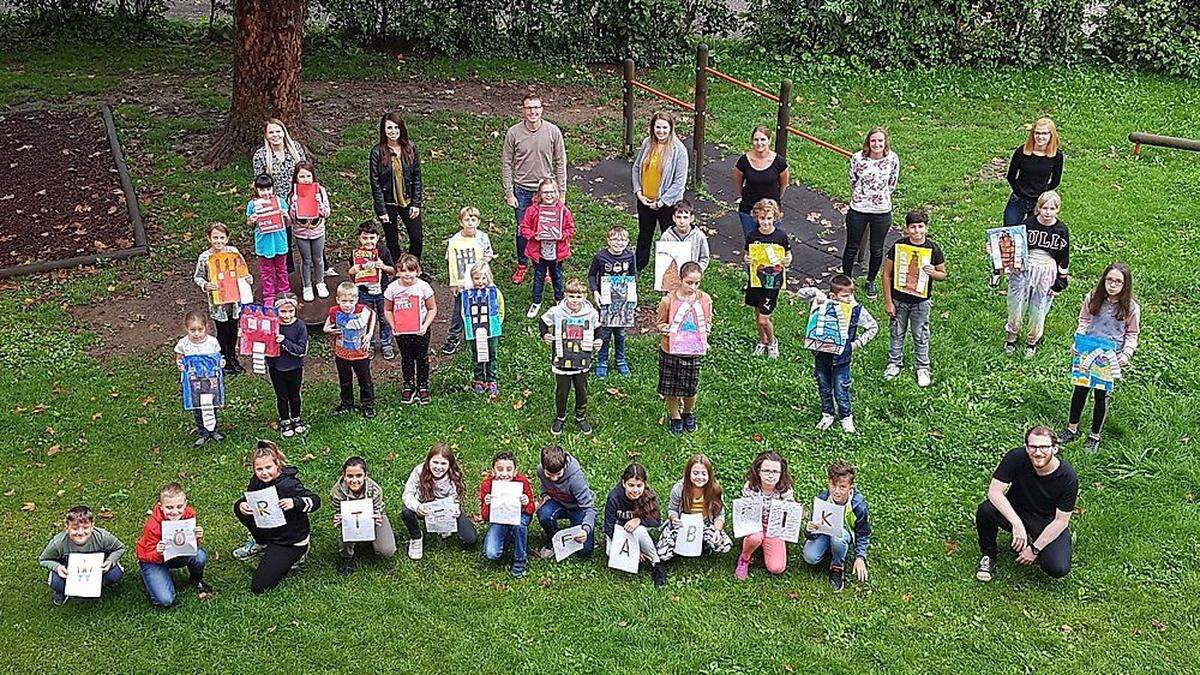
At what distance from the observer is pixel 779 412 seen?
33.8 ft

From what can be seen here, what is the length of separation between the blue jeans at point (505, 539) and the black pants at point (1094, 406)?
4.29 meters

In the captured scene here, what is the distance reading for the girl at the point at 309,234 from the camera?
11461mm

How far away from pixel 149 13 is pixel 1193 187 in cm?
1493

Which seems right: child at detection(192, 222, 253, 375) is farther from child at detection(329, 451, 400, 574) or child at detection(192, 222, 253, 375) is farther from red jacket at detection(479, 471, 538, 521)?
red jacket at detection(479, 471, 538, 521)

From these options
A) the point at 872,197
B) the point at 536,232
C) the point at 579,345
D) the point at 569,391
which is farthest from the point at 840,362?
the point at 536,232

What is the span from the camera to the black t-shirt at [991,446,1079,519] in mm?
8250

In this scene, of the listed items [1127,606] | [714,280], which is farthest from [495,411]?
[1127,606]

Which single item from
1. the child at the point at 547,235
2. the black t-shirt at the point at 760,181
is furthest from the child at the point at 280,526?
the black t-shirt at the point at 760,181

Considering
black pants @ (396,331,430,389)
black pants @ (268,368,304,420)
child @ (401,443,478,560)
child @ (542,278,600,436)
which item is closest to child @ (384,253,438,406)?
black pants @ (396,331,430,389)

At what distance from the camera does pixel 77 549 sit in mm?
8133

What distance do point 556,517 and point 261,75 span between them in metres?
7.70

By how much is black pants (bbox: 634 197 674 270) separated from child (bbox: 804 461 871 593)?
424 centimetres

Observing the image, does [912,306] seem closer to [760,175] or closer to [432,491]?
[760,175]

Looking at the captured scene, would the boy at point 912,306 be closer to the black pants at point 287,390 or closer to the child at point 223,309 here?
the black pants at point 287,390
